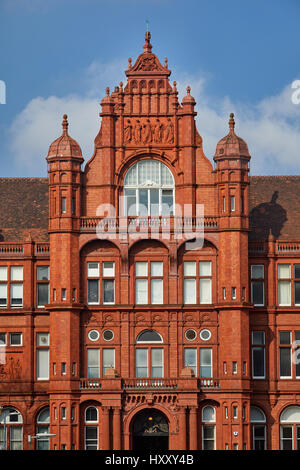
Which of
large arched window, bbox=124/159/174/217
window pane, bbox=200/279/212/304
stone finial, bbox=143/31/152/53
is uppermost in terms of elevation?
stone finial, bbox=143/31/152/53

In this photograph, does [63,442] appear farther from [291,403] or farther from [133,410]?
[291,403]

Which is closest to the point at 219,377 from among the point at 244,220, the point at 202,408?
the point at 202,408

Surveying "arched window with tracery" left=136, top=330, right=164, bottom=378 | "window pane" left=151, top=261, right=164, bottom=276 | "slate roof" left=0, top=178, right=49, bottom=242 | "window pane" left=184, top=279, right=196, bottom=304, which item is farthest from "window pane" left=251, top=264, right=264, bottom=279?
"slate roof" left=0, top=178, right=49, bottom=242

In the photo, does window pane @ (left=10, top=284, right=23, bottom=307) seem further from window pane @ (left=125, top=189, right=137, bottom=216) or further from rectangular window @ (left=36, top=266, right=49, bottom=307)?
window pane @ (left=125, top=189, right=137, bottom=216)

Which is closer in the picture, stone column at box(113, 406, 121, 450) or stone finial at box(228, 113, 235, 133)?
stone column at box(113, 406, 121, 450)

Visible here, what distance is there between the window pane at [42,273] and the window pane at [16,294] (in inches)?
52.4

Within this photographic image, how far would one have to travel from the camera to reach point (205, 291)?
401ft

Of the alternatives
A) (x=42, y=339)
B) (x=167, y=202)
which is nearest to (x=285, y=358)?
(x=167, y=202)

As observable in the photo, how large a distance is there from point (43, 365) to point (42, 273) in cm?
600

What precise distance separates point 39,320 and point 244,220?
14.9 m

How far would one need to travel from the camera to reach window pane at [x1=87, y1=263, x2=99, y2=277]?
12225 centimetres

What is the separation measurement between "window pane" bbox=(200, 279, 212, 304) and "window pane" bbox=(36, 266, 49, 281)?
10310 millimetres

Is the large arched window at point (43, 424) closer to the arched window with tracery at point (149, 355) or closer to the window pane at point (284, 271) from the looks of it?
the arched window with tracery at point (149, 355)

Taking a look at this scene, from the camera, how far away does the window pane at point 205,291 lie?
122 m
